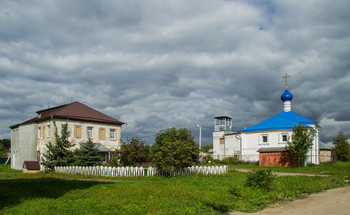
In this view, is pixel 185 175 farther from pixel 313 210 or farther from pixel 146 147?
pixel 313 210

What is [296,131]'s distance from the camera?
108 feet

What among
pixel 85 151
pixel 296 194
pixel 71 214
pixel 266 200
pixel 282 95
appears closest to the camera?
pixel 71 214

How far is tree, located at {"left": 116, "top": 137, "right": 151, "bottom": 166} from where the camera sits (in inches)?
1083

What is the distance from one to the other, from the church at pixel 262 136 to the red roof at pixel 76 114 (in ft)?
55.7

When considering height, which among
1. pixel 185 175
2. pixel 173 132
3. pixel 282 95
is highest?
pixel 282 95

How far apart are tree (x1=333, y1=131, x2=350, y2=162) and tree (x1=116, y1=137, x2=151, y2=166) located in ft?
151

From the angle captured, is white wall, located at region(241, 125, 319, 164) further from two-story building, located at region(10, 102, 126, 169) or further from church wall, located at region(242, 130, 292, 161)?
two-story building, located at region(10, 102, 126, 169)

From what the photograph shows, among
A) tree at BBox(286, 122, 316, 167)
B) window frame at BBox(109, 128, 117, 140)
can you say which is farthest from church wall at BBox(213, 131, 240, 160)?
window frame at BBox(109, 128, 117, 140)

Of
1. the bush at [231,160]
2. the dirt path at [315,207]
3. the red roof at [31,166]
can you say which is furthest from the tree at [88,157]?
the bush at [231,160]

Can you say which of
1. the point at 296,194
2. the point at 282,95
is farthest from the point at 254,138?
the point at 296,194

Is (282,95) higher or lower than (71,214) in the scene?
higher

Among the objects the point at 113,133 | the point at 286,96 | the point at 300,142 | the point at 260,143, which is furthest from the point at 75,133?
the point at 286,96

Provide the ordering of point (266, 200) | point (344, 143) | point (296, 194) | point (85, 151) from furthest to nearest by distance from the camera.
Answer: point (344, 143)
point (85, 151)
point (296, 194)
point (266, 200)

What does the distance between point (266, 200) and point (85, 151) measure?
1902 centimetres
